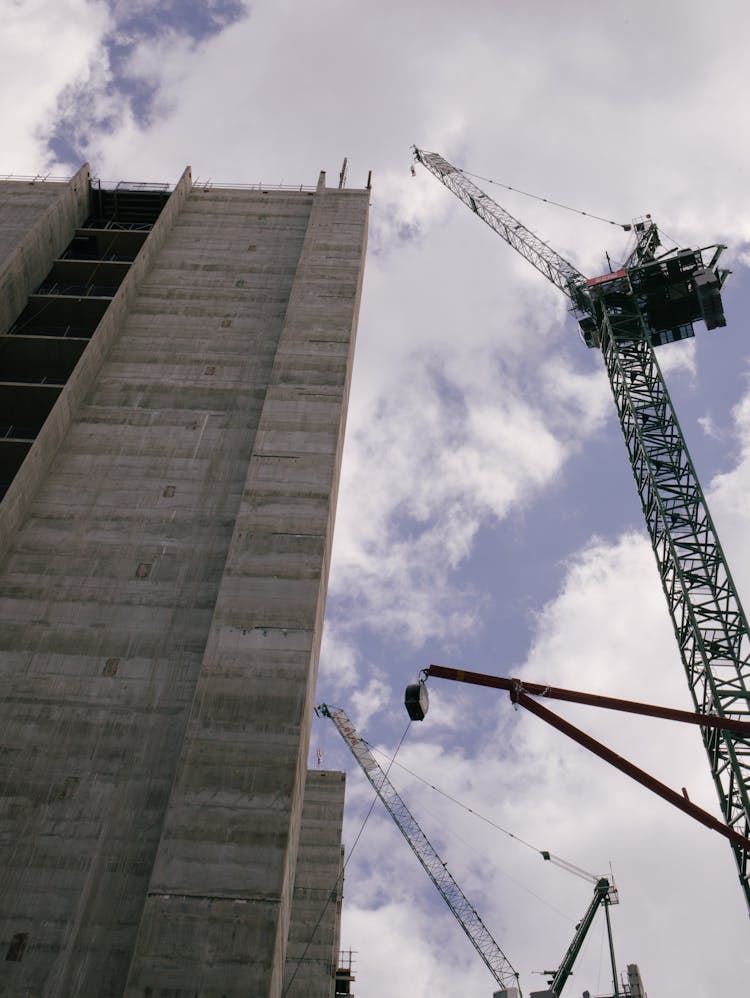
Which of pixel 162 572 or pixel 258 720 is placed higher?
pixel 162 572

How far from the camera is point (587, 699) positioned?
68.8 feet

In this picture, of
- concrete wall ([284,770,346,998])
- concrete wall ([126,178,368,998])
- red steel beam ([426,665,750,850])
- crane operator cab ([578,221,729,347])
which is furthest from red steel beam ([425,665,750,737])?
crane operator cab ([578,221,729,347])

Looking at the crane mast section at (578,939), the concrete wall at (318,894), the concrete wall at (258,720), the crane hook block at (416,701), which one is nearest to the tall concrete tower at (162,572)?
the concrete wall at (258,720)

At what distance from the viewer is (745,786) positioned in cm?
3506

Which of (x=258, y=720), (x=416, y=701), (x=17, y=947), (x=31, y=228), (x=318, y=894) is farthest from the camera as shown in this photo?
(x=318, y=894)

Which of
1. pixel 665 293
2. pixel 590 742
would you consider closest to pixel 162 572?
pixel 590 742

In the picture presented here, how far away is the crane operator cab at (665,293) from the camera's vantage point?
54531 millimetres

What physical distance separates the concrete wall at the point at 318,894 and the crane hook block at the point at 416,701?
37.0m

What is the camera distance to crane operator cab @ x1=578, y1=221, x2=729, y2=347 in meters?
54.5

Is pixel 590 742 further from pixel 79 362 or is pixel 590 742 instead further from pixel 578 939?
pixel 578 939

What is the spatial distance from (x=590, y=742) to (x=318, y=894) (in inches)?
1594

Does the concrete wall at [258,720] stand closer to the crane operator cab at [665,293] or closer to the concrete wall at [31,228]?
the concrete wall at [31,228]

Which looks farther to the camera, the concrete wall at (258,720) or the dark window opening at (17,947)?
the dark window opening at (17,947)

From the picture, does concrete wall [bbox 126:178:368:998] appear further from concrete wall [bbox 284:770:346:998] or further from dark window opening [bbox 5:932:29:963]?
concrete wall [bbox 284:770:346:998]
